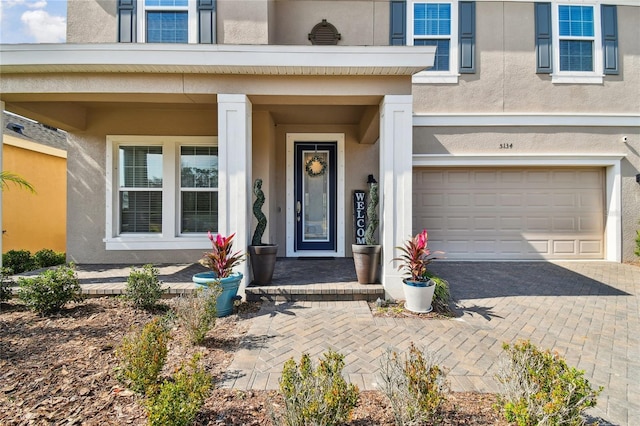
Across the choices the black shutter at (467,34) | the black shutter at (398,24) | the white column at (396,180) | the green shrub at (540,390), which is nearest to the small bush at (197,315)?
the white column at (396,180)

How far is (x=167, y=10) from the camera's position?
221 inches

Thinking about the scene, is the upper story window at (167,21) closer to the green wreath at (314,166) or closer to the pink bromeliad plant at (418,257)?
the green wreath at (314,166)

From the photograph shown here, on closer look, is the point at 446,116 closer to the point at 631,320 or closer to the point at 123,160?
the point at 631,320

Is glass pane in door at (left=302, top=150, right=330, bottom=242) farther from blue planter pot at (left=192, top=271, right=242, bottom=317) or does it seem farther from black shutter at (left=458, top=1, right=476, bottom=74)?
black shutter at (left=458, top=1, right=476, bottom=74)

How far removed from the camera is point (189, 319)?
9.85ft

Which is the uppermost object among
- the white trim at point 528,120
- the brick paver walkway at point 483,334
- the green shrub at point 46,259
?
the white trim at point 528,120

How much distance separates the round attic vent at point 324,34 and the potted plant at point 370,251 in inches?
155

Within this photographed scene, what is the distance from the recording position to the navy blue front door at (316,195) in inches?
271

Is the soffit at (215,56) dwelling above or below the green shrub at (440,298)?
above

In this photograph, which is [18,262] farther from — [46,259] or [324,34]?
[324,34]

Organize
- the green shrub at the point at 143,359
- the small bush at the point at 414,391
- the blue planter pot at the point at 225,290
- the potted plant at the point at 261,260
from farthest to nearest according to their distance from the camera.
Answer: the potted plant at the point at 261,260, the blue planter pot at the point at 225,290, the green shrub at the point at 143,359, the small bush at the point at 414,391

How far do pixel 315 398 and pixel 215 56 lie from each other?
4.01m

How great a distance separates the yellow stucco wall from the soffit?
501 centimetres

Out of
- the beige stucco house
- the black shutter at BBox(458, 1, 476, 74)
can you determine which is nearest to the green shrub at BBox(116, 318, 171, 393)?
Answer: the beige stucco house
